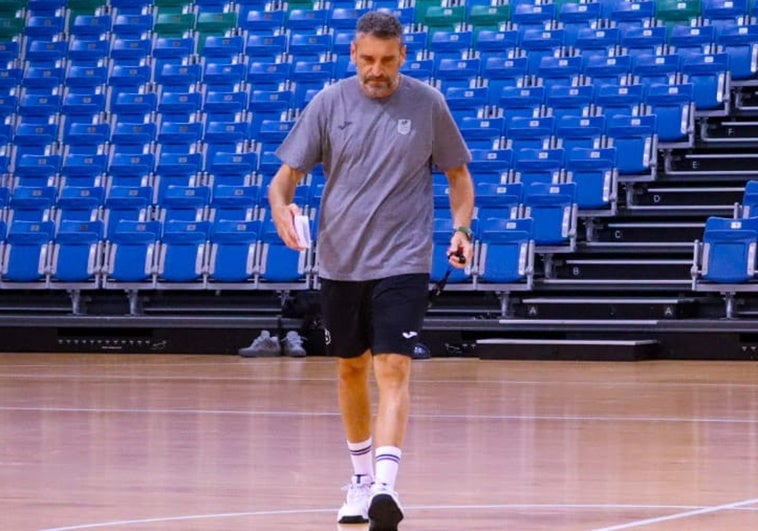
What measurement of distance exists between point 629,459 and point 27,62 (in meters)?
15.4

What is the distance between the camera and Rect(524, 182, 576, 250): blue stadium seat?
15203 mm

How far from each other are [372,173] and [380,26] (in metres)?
0.44

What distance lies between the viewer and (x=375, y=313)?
15.3 ft

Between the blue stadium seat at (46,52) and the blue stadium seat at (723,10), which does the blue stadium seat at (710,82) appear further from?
the blue stadium seat at (46,52)

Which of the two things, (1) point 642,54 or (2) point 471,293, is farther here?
(1) point 642,54

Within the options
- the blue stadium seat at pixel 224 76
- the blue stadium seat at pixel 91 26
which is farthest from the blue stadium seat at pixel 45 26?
the blue stadium seat at pixel 224 76

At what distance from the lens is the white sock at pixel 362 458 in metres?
4.84

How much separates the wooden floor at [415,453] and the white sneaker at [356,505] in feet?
0.16

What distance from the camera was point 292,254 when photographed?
1593cm

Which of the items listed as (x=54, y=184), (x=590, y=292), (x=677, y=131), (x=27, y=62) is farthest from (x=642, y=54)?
(x=27, y=62)

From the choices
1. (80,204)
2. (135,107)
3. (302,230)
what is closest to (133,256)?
(80,204)

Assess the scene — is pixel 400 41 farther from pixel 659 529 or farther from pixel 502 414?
pixel 502 414

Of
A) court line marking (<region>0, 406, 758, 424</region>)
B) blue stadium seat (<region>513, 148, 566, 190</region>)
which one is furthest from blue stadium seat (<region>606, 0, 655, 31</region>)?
court line marking (<region>0, 406, 758, 424</region>)

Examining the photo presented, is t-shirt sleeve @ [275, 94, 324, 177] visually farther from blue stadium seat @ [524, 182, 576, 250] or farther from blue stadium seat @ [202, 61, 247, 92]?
blue stadium seat @ [202, 61, 247, 92]
